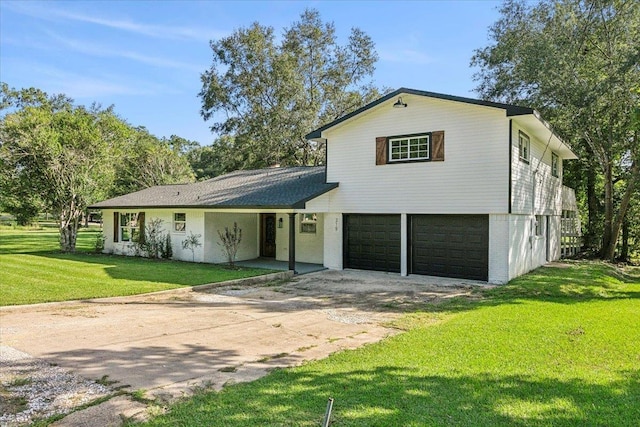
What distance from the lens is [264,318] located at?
7.96 metres

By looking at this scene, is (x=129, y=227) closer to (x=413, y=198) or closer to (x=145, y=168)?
(x=413, y=198)

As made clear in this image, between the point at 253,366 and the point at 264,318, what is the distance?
2.80m

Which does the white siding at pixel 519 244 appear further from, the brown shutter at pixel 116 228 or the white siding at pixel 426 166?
the brown shutter at pixel 116 228

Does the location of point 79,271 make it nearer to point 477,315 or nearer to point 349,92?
point 477,315

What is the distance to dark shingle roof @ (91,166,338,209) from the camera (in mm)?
14305

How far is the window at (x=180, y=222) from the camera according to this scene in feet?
55.5

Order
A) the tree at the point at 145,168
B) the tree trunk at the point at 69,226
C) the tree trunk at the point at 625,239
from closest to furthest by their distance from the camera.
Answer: the tree trunk at the point at 69,226 → the tree trunk at the point at 625,239 → the tree at the point at 145,168

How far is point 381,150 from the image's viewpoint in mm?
13836

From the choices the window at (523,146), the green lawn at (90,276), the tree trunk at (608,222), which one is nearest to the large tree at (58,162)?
the green lawn at (90,276)

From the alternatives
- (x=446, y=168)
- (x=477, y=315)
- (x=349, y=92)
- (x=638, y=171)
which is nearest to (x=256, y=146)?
(x=349, y=92)

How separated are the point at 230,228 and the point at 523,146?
36.6 feet

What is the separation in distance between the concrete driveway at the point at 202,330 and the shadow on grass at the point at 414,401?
2.22 ft

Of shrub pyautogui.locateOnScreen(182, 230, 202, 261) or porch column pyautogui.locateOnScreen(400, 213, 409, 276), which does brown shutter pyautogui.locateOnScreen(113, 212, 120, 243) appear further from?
porch column pyautogui.locateOnScreen(400, 213, 409, 276)

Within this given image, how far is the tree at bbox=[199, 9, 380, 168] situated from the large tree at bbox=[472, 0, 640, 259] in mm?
12034
